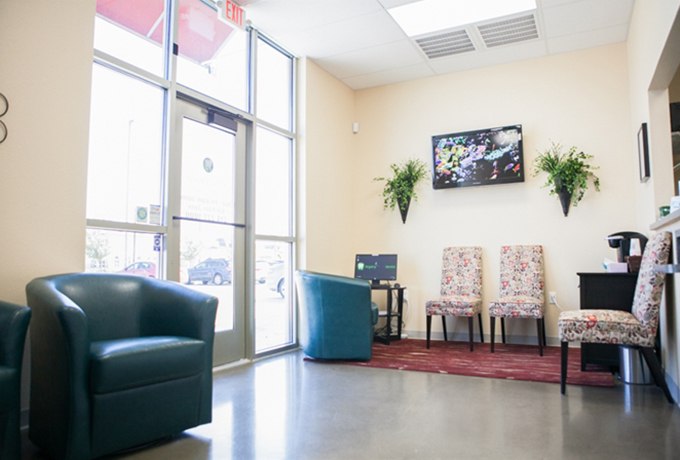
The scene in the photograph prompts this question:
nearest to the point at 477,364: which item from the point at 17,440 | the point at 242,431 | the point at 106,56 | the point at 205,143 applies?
the point at 242,431

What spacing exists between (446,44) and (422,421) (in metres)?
3.76

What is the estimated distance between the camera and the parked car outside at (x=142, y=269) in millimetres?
Result: 3371

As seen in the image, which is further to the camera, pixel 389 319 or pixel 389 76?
pixel 389 76

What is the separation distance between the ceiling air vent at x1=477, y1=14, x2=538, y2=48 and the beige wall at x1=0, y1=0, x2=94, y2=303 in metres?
3.41

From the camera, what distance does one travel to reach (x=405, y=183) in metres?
5.72

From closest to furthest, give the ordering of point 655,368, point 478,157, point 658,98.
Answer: point 655,368 → point 658,98 → point 478,157

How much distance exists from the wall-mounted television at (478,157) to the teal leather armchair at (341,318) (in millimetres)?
1946

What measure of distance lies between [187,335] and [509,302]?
10.3ft

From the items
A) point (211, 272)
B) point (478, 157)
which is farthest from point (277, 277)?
point (478, 157)

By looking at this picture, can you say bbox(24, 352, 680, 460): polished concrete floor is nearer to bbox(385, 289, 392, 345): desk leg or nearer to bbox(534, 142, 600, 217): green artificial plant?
bbox(385, 289, 392, 345): desk leg

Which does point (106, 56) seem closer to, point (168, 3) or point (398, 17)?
point (168, 3)

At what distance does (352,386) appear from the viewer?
343 centimetres

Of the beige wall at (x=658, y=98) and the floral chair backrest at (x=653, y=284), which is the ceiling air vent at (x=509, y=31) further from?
the floral chair backrest at (x=653, y=284)

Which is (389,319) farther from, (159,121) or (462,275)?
(159,121)
